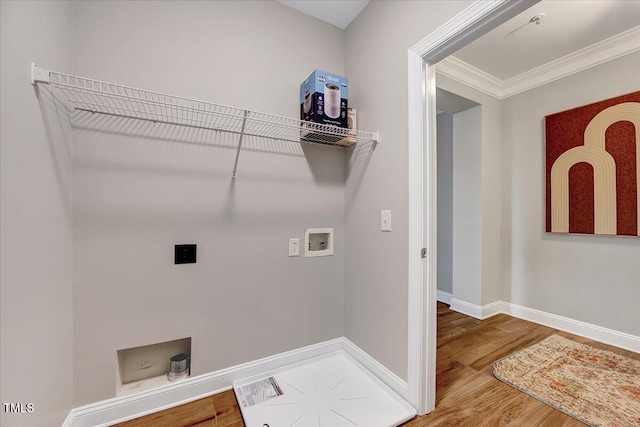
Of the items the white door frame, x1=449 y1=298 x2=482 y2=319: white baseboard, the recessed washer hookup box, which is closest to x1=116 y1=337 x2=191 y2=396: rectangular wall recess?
the white door frame

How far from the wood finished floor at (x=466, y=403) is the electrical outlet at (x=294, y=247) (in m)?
0.89

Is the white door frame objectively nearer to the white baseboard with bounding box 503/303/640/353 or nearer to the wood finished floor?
the wood finished floor

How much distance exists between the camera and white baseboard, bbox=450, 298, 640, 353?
6.77 ft

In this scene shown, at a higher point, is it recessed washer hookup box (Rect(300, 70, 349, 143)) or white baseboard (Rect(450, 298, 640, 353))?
recessed washer hookup box (Rect(300, 70, 349, 143))

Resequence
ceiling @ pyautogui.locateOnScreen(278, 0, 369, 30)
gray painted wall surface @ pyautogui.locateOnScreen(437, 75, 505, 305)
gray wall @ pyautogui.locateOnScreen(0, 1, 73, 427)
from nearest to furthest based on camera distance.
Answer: gray wall @ pyautogui.locateOnScreen(0, 1, 73, 427)
ceiling @ pyautogui.locateOnScreen(278, 0, 369, 30)
gray painted wall surface @ pyautogui.locateOnScreen(437, 75, 505, 305)

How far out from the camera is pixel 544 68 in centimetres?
250

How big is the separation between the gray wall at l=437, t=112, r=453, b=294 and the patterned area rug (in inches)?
A: 44.9

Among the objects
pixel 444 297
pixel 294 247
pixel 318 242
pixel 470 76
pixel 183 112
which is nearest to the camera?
pixel 183 112

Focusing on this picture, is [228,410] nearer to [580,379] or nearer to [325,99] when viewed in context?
[325,99]

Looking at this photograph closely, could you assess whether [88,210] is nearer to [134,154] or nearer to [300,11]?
[134,154]

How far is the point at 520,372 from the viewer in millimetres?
1717

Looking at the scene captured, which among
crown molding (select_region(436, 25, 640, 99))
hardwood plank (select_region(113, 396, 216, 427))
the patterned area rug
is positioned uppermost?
crown molding (select_region(436, 25, 640, 99))

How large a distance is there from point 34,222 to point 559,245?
3.67 metres

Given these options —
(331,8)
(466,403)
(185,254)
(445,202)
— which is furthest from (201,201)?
(445,202)
